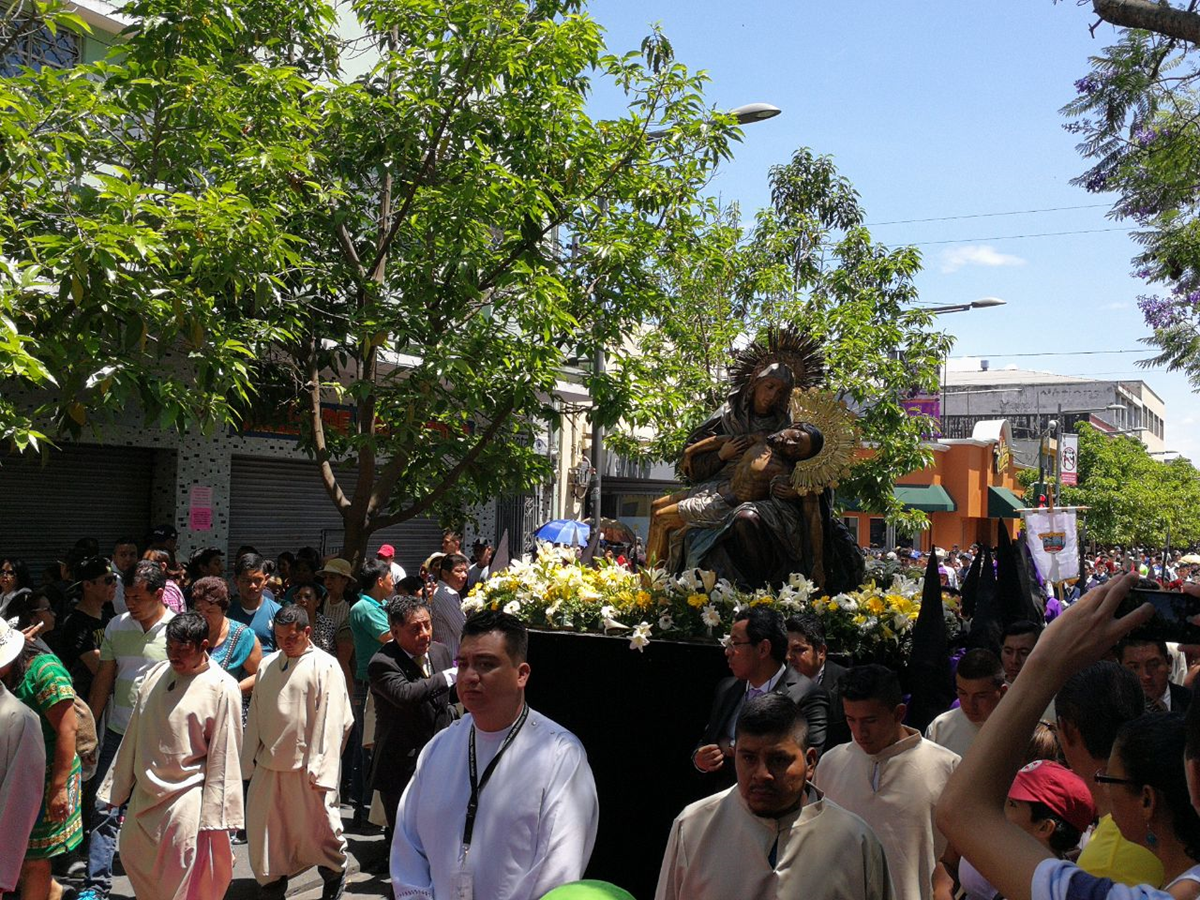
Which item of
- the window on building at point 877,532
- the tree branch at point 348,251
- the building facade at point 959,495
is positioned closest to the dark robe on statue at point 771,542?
the tree branch at point 348,251

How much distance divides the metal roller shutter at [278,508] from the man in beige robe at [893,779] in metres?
13.1

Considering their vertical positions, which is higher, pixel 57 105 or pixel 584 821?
pixel 57 105

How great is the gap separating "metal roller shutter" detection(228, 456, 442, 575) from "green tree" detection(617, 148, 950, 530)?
16.1 ft

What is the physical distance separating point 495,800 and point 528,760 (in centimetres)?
16

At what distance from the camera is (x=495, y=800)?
11.9 ft

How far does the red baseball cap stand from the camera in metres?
3.43

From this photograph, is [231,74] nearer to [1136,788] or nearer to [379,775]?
[379,775]

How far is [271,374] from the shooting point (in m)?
12.6

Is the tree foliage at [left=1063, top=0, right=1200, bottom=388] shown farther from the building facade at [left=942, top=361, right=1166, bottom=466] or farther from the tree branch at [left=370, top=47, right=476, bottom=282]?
the building facade at [left=942, top=361, right=1166, bottom=466]

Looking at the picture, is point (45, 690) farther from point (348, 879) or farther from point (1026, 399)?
point (1026, 399)

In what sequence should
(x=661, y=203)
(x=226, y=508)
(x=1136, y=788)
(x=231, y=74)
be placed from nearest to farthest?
(x=1136, y=788), (x=231, y=74), (x=661, y=203), (x=226, y=508)

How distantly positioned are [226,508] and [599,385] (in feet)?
21.6

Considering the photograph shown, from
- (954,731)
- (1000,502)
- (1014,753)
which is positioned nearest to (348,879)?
(954,731)

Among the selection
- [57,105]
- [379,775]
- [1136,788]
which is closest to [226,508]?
[57,105]
